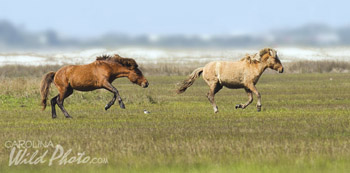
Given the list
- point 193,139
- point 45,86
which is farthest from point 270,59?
point 193,139

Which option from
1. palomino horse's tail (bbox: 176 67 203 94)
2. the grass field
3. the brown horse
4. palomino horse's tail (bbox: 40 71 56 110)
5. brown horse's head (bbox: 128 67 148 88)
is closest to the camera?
the grass field

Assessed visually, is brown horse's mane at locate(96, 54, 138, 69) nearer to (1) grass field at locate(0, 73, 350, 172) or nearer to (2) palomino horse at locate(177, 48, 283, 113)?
(1) grass field at locate(0, 73, 350, 172)

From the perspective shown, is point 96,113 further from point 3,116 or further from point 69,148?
point 69,148

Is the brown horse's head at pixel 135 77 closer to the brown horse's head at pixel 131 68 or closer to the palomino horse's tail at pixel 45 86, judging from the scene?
the brown horse's head at pixel 131 68

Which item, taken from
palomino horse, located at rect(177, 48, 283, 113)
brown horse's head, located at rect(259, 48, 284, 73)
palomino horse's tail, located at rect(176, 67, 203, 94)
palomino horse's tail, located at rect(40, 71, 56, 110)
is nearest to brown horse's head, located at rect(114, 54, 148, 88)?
palomino horse's tail, located at rect(40, 71, 56, 110)

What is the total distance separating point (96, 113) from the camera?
2120 cm

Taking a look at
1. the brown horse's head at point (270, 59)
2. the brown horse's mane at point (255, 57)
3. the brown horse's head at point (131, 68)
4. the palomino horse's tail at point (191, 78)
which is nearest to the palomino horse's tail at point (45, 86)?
the brown horse's head at point (131, 68)

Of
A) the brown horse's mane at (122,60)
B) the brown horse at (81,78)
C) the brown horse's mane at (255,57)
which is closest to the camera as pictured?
the brown horse at (81,78)

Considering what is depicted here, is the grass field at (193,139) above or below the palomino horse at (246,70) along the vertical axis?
below

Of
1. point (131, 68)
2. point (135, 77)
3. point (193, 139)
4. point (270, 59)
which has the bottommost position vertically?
point (193, 139)

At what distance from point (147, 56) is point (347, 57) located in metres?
44.9

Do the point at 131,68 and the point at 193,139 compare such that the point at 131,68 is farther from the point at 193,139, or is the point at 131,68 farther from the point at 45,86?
the point at 193,139

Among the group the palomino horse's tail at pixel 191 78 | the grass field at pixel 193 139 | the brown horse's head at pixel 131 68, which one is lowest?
the grass field at pixel 193 139

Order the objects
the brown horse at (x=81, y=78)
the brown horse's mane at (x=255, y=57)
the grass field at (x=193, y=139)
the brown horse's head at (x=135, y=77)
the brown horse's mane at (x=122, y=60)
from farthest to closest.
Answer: the brown horse's mane at (x=255, y=57) < the brown horse's head at (x=135, y=77) < the brown horse's mane at (x=122, y=60) < the brown horse at (x=81, y=78) < the grass field at (x=193, y=139)
